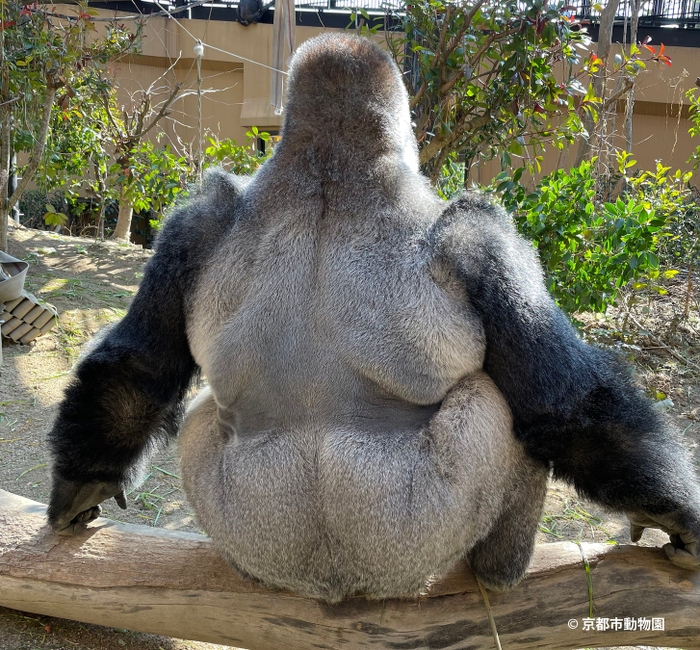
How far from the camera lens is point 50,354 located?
4.89m

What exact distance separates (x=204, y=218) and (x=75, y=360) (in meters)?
2.96

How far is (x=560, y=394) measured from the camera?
202 cm

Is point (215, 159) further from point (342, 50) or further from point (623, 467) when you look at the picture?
point (623, 467)

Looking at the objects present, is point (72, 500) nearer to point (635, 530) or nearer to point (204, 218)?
point (204, 218)

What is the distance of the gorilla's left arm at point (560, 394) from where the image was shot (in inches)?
79.7

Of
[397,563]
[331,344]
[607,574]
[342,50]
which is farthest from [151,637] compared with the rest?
[342,50]

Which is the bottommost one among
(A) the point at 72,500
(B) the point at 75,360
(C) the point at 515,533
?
(B) the point at 75,360

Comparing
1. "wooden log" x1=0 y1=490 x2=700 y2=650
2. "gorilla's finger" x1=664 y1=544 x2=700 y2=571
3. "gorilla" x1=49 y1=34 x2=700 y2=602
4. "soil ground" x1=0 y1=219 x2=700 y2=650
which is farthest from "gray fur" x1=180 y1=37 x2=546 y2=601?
"soil ground" x1=0 y1=219 x2=700 y2=650

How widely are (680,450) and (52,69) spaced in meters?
4.98

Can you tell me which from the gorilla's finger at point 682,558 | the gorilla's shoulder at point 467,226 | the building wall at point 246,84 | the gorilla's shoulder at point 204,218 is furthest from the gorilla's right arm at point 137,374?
the building wall at point 246,84

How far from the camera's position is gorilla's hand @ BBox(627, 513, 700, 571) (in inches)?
83.7

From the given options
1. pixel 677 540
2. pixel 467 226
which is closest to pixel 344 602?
pixel 677 540

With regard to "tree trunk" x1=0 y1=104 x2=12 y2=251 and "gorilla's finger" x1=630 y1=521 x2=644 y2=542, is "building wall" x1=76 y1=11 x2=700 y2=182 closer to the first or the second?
"tree trunk" x1=0 y1=104 x2=12 y2=251

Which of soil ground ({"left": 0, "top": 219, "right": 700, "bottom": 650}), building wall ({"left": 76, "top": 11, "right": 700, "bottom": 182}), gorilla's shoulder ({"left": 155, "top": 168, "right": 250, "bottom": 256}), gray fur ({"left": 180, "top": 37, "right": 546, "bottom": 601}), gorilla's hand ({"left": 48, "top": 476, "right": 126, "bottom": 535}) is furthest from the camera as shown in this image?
building wall ({"left": 76, "top": 11, "right": 700, "bottom": 182})
